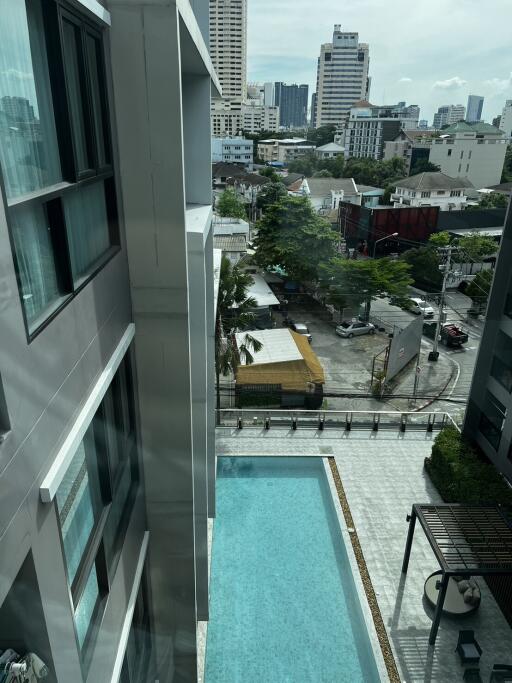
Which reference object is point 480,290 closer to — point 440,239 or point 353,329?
point 440,239

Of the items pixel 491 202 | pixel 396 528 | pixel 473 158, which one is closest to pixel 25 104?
pixel 396 528

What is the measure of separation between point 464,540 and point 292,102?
21430 centimetres

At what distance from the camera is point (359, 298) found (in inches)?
955

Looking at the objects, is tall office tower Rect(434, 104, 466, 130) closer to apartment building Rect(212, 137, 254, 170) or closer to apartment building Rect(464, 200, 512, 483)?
apartment building Rect(212, 137, 254, 170)

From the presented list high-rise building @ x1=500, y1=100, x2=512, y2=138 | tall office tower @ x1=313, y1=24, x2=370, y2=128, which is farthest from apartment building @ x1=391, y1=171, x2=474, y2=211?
tall office tower @ x1=313, y1=24, x2=370, y2=128

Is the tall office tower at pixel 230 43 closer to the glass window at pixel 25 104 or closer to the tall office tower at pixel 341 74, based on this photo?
the tall office tower at pixel 341 74

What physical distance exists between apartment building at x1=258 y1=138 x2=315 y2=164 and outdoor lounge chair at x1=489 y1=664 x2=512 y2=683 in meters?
73.1

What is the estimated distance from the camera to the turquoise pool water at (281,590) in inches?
279

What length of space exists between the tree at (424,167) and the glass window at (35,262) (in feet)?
181

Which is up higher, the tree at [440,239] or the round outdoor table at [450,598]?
the tree at [440,239]

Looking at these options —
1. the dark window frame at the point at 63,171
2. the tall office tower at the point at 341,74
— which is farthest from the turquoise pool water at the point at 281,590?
the tall office tower at the point at 341,74

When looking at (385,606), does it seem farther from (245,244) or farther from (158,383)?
(245,244)

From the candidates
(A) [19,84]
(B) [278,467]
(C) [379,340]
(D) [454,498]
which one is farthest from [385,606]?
(C) [379,340]

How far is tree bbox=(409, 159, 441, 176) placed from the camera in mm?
51656
